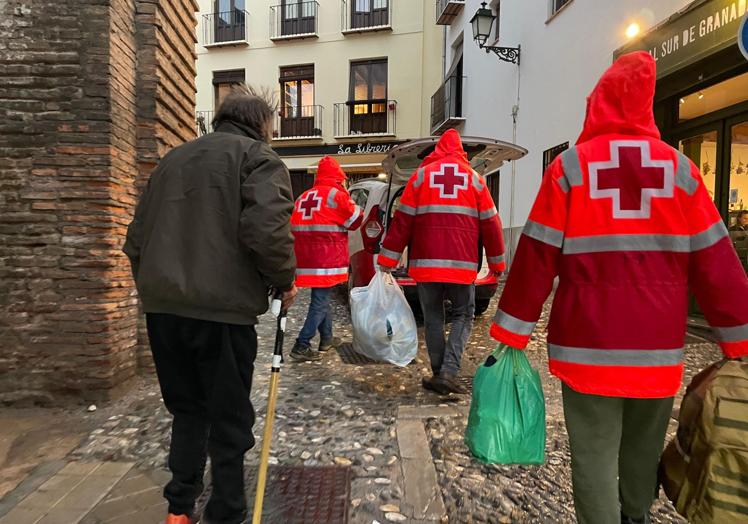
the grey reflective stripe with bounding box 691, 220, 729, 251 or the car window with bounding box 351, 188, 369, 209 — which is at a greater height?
the car window with bounding box 351, 188, 369, 209

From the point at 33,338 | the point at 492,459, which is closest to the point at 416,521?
the point at 492,459

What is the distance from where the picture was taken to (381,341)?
406 cm

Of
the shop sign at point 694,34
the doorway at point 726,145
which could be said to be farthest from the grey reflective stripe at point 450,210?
the doorway at point 726,145

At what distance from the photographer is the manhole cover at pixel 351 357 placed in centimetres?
498

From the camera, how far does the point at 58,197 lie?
3.66 m

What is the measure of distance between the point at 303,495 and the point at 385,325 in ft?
5.47

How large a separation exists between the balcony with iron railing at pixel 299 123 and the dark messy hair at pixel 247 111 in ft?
62.7

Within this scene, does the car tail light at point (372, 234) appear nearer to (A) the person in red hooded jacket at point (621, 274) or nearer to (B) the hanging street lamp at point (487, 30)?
(A) the person in red hooded jacket at point (621, 274)

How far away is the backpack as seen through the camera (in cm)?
159

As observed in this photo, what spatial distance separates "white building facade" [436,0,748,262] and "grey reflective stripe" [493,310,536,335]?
15.6 feet

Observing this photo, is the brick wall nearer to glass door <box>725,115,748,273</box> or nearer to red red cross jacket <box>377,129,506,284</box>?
red red cross jacket <box>377,129,506,284</box>

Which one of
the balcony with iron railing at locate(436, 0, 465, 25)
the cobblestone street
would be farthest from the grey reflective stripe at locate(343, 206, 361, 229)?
the balcony with iron railing at locate(436, 0, 465, 25)

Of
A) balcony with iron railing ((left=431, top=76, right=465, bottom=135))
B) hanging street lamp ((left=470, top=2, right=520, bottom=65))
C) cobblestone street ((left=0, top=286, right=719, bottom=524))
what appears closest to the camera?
cobblestone street ((left=0, top=286, right=719, bottom=524))

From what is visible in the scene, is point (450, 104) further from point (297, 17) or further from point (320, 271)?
point (320, 271)
